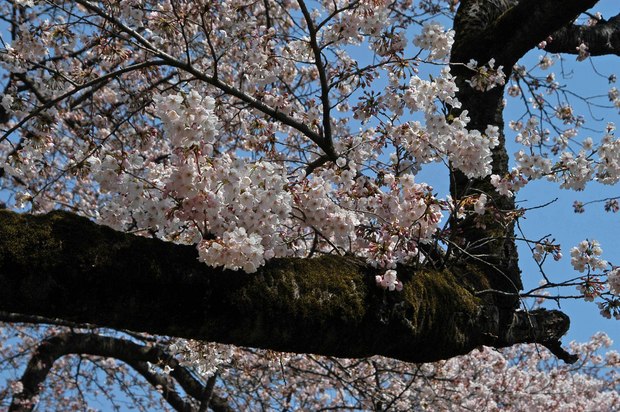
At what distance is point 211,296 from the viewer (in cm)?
223

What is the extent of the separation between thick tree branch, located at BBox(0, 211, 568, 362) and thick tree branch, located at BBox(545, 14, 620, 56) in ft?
10.8

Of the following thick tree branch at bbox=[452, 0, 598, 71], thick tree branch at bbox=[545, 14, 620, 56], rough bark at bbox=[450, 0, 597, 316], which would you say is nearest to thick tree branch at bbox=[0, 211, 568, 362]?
rough bark at bbox=[450, 0, 597, 316]

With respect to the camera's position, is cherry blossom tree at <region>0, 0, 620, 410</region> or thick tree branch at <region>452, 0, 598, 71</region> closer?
cherry blossom tree at <region>0, 0, 620, 410</region>

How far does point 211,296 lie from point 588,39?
14.2ft

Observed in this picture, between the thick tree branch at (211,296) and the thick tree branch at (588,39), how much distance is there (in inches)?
130

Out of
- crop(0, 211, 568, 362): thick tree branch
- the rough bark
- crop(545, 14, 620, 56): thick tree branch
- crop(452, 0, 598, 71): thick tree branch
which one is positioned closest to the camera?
crop(0, 211, 568, 362): thick tree branch

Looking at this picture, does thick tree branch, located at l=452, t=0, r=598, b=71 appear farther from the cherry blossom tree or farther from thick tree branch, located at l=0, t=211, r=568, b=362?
thick tree branch, located at l=0, t=211, r=568, b=362

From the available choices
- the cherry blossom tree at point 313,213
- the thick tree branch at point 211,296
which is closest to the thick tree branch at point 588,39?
the cherry blossom tree at point 313,213

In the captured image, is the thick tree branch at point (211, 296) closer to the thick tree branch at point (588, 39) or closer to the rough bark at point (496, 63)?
the rough bark at point (496, 63)

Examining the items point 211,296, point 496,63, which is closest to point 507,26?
point 496,63

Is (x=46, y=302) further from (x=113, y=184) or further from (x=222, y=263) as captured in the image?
(x=113, y=184)

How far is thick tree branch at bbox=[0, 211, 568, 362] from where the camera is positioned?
202 cm

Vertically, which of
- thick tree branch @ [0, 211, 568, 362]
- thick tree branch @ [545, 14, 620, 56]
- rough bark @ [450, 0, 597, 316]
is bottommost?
thick tree branch @ [0, 211, 568, 362]

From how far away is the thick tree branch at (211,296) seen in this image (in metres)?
2.02
